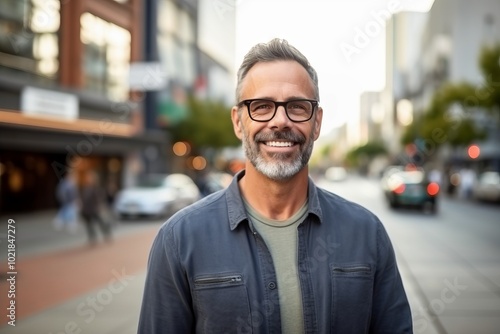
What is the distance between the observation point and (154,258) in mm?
1938

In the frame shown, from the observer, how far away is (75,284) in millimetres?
7852

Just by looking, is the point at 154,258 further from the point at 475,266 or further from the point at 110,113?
the point at 110,113

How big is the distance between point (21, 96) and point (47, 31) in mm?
3177

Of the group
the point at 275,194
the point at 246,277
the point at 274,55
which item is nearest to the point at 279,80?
the point at 274,55

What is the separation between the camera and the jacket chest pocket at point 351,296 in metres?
1.91

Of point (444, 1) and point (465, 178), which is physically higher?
point (444, 1)

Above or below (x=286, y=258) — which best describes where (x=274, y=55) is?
above

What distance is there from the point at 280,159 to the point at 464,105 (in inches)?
1174

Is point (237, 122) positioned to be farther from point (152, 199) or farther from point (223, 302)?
point (152, 199)

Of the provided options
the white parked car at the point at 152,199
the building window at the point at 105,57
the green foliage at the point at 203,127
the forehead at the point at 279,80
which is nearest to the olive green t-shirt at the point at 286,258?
the forehead at the point at 279,80

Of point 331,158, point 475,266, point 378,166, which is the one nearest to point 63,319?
point 475,266

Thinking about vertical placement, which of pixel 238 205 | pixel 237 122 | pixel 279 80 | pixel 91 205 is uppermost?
pixel 279 80

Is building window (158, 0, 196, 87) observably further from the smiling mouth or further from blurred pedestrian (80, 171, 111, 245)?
the smiling mouth

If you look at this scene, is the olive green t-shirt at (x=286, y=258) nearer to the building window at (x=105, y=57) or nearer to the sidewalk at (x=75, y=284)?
the sidewalk at (x=75, y=284)
